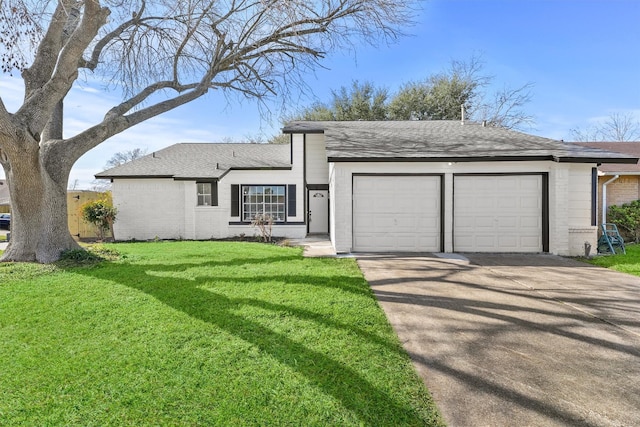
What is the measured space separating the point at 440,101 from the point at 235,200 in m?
17.7

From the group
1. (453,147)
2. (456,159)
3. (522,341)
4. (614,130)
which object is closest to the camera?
(522,341)

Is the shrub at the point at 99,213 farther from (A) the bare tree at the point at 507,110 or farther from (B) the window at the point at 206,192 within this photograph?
(A) the bare tree at the point at 507,110

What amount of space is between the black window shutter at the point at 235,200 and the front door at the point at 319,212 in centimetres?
328

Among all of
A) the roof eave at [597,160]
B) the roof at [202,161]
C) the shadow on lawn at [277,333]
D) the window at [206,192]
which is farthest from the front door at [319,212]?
the roof eave at [597,160]

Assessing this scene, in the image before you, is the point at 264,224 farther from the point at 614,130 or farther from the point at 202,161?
the point at 614,130

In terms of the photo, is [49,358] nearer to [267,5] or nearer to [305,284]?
[305,284]

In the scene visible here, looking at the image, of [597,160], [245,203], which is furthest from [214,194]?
[597,160]

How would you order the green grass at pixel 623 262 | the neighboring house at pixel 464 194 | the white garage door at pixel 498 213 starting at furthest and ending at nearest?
the white garage door at pixel 498 213
the neighboring house at pixel 464 194
the green grass at pixel 623 262

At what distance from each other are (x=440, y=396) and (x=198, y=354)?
2.33m

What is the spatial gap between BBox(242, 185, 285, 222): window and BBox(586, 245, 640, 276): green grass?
420 inches

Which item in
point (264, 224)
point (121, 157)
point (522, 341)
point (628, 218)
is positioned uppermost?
point (121, 157)

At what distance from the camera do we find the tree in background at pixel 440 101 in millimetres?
23547

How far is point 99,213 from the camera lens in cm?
1328

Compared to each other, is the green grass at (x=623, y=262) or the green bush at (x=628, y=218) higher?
the green bush at (x=628, y=218)
